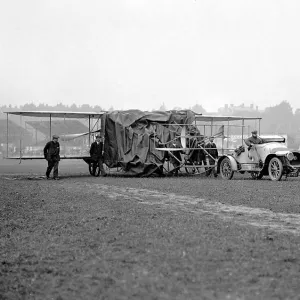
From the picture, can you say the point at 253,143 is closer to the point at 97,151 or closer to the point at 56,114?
the point at 97,151

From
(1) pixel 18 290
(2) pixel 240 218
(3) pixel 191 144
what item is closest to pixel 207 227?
(2) pixel 240 218

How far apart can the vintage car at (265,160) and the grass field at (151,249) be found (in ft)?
25.8

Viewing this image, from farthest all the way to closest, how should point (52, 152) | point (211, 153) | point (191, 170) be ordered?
point (191, 170)
point (211, 153)
point (52, 152)

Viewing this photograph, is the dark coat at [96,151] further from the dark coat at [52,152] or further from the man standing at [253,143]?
the man standing at [253,143]

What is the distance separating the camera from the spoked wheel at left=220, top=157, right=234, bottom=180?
2419 centimetres

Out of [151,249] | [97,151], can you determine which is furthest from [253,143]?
[151,249]

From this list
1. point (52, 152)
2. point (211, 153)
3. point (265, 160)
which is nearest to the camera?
point (265, 160)

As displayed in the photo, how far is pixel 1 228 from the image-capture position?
10383mm

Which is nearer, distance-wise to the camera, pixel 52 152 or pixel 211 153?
pixel 52 152

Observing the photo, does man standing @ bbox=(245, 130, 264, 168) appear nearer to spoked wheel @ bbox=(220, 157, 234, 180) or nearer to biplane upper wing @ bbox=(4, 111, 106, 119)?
spoked wheel @ bbox=(220, 157, 234, 180)

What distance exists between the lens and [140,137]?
27297 millimetres

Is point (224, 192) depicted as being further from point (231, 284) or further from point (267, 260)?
point (231, 284)

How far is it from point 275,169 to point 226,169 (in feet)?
8.03

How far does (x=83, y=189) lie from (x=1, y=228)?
846 centimetres
